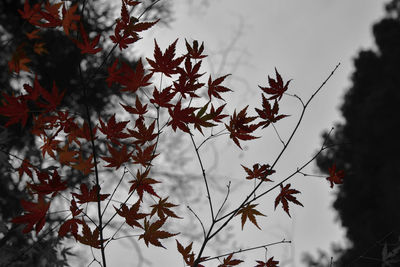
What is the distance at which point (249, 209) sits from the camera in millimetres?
1147

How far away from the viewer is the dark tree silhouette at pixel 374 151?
259 inches

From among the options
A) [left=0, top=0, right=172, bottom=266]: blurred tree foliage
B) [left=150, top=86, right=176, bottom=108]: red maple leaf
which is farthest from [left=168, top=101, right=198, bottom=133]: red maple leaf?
[left=0, top=0, right=172, bottom=266]: blurred tree foliage

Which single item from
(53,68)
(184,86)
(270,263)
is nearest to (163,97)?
(184,86)

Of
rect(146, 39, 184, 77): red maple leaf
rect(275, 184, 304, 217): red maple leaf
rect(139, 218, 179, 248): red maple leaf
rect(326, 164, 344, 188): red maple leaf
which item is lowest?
rect(139, 218, 179, 248): red maple leaf

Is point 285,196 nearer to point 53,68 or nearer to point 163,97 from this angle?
point 163,97

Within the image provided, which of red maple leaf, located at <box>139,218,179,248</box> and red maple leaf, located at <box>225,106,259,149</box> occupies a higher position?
red maple leaf, located at <box>225,106,259,149</box>

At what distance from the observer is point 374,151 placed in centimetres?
715

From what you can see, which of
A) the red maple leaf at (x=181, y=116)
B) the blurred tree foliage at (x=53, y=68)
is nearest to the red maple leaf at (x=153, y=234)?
the red maple leaf at (x=181, y=116)

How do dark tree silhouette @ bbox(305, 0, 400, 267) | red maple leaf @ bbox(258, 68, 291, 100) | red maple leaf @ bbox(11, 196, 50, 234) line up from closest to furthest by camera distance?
red maple leaf @ bbox(11, 196, 50, 234) → red maple leaf @ bbox(258, 68, 291, 100) → dark tree silhouette @ bbox(305, 0, 400, 267)

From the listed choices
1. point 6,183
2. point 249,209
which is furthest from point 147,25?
point 6,183

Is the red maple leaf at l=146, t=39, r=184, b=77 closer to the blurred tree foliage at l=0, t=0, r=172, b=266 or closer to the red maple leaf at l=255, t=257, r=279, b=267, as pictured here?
the red maple leaf at l=255, t=257, r=279, b=267

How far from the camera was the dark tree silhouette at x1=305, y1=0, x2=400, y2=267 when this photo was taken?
6578 millimetres

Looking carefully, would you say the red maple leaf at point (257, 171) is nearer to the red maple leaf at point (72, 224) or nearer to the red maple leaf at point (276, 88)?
the red maple leaf at point (276, 88)

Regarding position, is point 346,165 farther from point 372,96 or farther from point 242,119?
point 242,119
